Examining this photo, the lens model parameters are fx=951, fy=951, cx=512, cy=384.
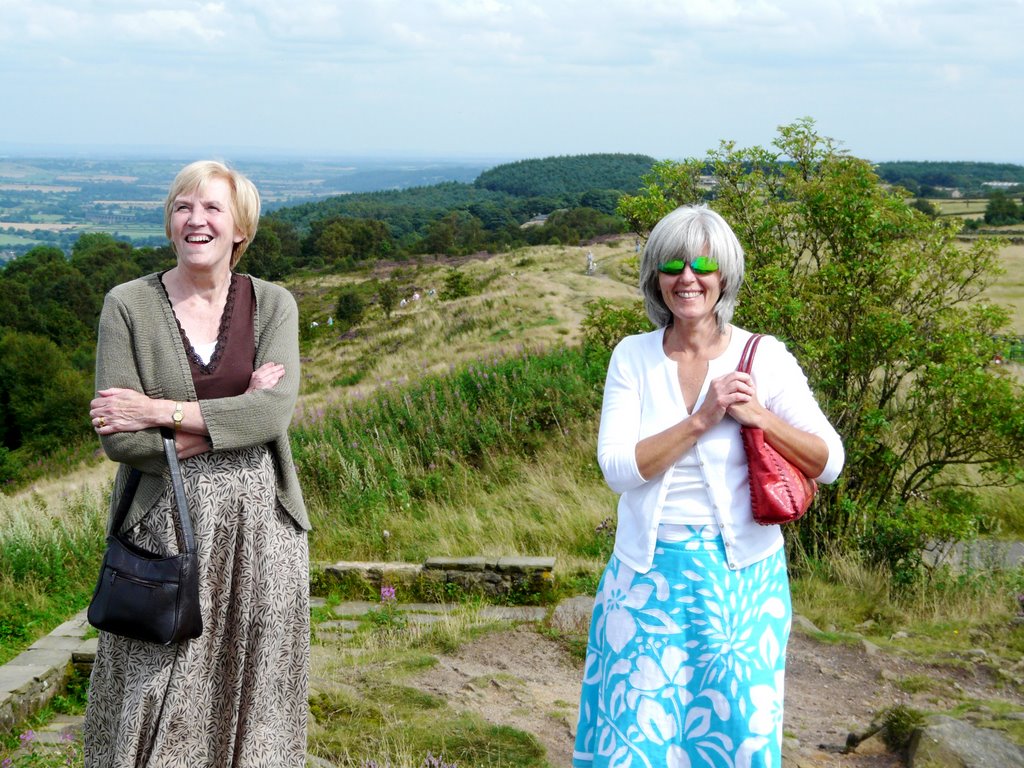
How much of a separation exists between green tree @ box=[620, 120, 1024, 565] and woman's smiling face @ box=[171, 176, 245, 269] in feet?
13.2

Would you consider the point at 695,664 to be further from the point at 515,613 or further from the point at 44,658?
the point at 44,658

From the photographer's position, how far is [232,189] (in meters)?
2.94

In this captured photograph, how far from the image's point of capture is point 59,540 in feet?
23.5

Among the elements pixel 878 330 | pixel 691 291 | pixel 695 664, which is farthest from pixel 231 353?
pixel 878 330

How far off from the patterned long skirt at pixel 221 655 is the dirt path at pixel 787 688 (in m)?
1.31

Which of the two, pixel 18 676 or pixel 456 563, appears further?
pixel 456 563

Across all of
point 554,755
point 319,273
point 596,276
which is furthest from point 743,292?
point 319,273

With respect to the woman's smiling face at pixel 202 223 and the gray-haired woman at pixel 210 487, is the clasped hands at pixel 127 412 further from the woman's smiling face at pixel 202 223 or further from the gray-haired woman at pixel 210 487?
the woman's smiling face at pixel 202 223

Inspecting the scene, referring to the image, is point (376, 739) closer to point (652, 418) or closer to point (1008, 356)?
point (652, 418)

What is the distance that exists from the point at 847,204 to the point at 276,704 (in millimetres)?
4789

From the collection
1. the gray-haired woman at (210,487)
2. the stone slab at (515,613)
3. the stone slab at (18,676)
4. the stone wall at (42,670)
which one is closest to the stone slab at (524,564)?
the stone slab at (515,613)

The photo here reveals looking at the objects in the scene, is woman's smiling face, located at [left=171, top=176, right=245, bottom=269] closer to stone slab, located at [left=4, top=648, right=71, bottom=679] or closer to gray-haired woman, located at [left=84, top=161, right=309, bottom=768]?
gray-haired woman, located at [left=84, top=161, right=309, bottom=768]

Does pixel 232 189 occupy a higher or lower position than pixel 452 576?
higher

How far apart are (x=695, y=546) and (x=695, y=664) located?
30 cm
